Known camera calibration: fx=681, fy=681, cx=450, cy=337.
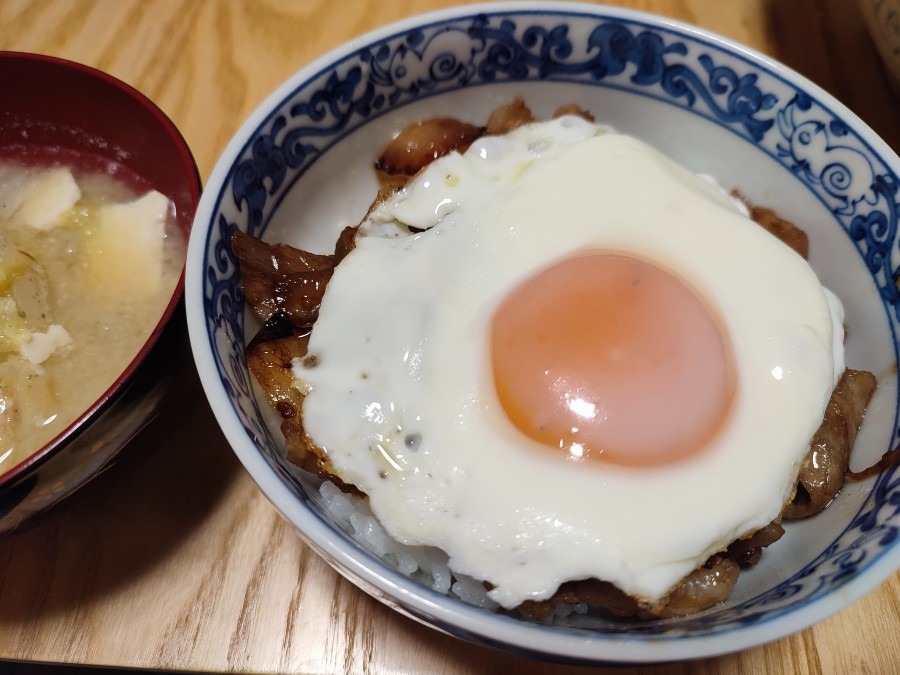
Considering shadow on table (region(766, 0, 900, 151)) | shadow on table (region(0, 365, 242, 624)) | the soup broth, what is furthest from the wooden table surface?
shadow on table (region(766, 0, 900, 151))

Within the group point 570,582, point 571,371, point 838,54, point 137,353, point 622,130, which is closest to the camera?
Result: point 570,582

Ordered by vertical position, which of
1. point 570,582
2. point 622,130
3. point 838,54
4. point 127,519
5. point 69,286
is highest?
point 838,54

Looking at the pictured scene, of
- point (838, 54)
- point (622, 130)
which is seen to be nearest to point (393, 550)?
point (622, 130)

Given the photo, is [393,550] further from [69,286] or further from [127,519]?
[69,286]

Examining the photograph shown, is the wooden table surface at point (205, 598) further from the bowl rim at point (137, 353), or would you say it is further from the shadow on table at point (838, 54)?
the shadow on table at point (838, 54)

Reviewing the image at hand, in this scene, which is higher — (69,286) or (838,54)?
(838,54)

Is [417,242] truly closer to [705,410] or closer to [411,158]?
[411,158]
